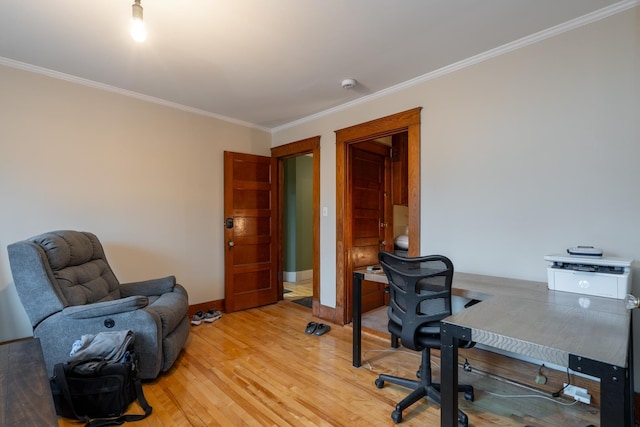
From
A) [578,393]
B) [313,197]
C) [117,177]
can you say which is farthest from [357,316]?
[117,177]

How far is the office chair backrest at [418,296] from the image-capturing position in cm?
179

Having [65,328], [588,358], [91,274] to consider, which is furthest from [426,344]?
[91,274]

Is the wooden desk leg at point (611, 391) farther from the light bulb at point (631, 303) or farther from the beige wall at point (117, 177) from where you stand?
the beige wall at point (117, 177)

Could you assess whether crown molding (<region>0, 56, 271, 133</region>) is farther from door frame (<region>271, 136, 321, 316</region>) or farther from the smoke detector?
the smoke detector

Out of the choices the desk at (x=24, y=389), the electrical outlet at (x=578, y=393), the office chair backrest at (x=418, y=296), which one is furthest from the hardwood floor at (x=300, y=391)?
the desk at (x=24, y=389)

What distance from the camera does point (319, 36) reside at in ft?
7.32

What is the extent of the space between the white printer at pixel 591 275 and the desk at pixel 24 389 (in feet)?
7.82

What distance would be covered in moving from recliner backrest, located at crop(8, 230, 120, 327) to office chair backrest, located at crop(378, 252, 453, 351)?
2.32 meters

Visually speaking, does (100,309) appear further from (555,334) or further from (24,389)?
(555,334)

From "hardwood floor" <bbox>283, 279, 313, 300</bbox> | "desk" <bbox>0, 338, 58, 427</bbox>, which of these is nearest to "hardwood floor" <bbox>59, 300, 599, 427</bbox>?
"desk" <bbox>0, 338, 58, 427</bbox>

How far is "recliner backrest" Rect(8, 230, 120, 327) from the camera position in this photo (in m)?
2.06

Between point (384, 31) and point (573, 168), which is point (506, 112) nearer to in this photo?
point (573, 168)

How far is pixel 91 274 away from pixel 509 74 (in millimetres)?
3757

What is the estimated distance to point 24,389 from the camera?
1.05 meters
